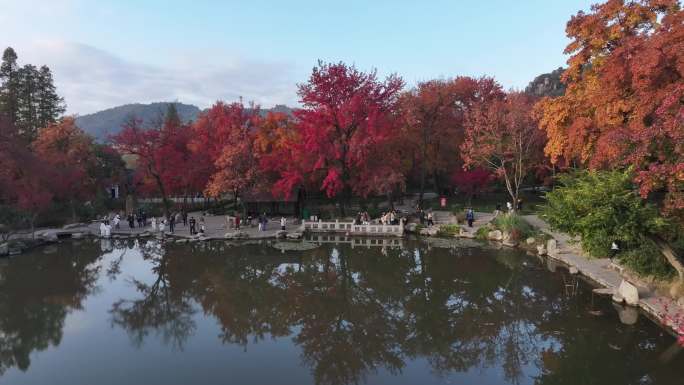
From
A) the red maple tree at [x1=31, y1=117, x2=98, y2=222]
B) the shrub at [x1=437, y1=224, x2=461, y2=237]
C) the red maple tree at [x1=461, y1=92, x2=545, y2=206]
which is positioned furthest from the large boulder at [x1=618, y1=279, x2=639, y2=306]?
the red maple tree at [x1=31, y1=117, x2=98, y2=222]

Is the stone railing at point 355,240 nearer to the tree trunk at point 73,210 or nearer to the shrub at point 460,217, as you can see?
the shrub at point 460,217

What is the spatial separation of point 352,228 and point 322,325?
15.5 metres

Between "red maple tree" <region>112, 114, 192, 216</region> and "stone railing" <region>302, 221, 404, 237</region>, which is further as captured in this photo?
"red maple tree" <region>112, 114, 192, 216</region>

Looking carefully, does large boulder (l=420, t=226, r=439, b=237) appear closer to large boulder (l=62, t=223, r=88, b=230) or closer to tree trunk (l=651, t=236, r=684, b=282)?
tree trunk (l=651, t=236, r=684, b=282)

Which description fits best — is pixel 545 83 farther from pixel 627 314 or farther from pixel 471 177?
pixel 627 314

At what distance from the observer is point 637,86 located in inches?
500

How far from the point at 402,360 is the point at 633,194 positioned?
8542mm

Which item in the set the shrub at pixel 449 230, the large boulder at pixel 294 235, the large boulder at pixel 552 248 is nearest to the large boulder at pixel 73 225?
the large boulder at pixel 294 235

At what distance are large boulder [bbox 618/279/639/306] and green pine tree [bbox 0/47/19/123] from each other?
177 ft

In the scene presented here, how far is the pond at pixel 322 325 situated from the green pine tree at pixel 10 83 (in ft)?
101

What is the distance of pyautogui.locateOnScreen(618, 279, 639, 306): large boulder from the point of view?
43.8 ft

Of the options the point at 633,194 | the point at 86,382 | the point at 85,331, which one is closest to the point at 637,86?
the point at 633,194

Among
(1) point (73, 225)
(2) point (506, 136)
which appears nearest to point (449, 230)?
(2) point (506, 136)

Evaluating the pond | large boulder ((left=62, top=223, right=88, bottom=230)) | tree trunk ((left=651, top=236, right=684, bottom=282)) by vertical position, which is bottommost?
the pond
